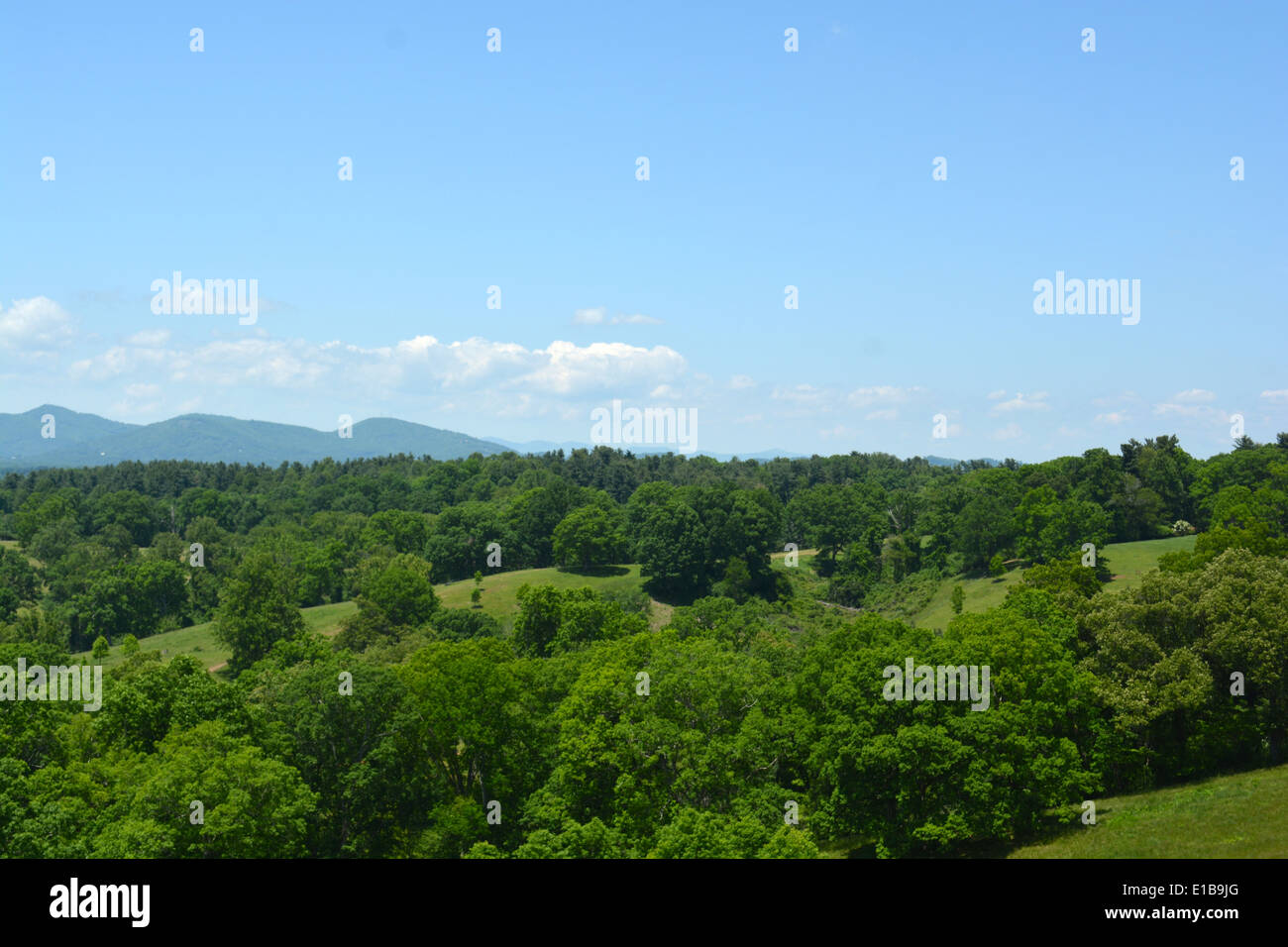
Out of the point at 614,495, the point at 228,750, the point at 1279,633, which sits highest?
the point at 614,495

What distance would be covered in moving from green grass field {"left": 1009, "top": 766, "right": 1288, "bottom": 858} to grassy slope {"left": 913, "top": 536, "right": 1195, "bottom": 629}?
150 ft

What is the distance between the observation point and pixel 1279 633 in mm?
41219

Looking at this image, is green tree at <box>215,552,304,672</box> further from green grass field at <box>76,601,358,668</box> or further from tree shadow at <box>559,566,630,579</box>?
tree shadow at <box>559,566,630,579</box>

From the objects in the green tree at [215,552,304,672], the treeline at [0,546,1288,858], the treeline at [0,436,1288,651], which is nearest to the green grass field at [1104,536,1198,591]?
the treeline at [0,436,1288,651]

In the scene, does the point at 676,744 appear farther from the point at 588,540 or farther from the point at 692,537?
the point at 588,540

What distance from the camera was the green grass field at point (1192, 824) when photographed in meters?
30.0

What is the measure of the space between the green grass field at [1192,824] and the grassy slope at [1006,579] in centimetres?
4572

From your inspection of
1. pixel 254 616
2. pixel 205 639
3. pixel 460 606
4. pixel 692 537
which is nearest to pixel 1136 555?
pixel 692 537

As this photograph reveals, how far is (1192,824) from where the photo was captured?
33.7 meters
